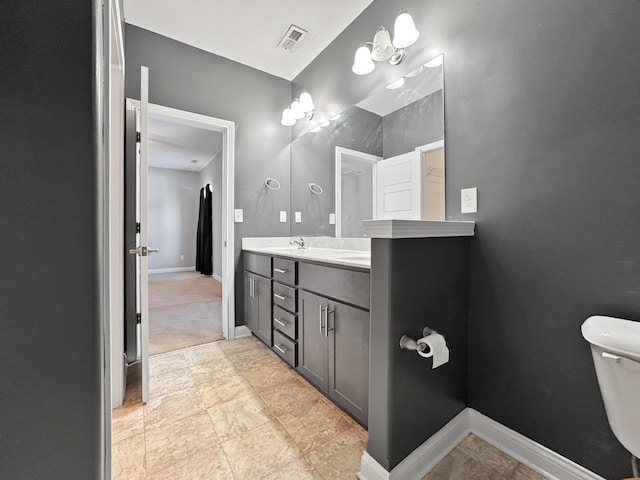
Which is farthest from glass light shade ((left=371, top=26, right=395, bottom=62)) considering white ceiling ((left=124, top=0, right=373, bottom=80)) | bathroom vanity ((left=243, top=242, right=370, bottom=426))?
bathroom vanity ((left=243, top=242, right=370, bottom=426))

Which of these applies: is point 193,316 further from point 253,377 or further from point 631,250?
point 631,250

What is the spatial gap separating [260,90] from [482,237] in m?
2.44

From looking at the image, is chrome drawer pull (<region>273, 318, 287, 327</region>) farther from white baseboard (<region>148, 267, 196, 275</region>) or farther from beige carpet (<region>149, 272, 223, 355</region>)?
white baseboard (<region>148, 267, 196, 275</region>)

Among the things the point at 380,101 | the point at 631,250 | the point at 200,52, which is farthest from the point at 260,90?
the point at 631,250

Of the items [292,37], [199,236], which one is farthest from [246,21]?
[199,236]

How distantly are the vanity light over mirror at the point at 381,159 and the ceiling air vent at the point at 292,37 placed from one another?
0.69 metres

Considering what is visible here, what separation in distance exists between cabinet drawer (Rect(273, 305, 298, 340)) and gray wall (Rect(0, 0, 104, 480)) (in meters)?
1.28

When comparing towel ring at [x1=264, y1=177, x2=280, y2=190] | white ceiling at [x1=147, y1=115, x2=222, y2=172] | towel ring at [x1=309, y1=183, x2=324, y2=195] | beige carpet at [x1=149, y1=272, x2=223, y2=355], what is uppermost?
white ceiling at [x1=147, y1=115, x2=222, y2=172]

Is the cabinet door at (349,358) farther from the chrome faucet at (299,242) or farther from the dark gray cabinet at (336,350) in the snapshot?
the chrome faucet at (299,242)

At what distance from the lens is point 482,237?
129 centimetres

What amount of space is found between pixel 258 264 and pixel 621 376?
2.04 metres

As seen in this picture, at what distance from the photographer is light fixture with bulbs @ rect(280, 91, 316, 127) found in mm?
2471

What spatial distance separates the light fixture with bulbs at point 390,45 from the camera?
1.49 m

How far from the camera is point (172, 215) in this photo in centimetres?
652
